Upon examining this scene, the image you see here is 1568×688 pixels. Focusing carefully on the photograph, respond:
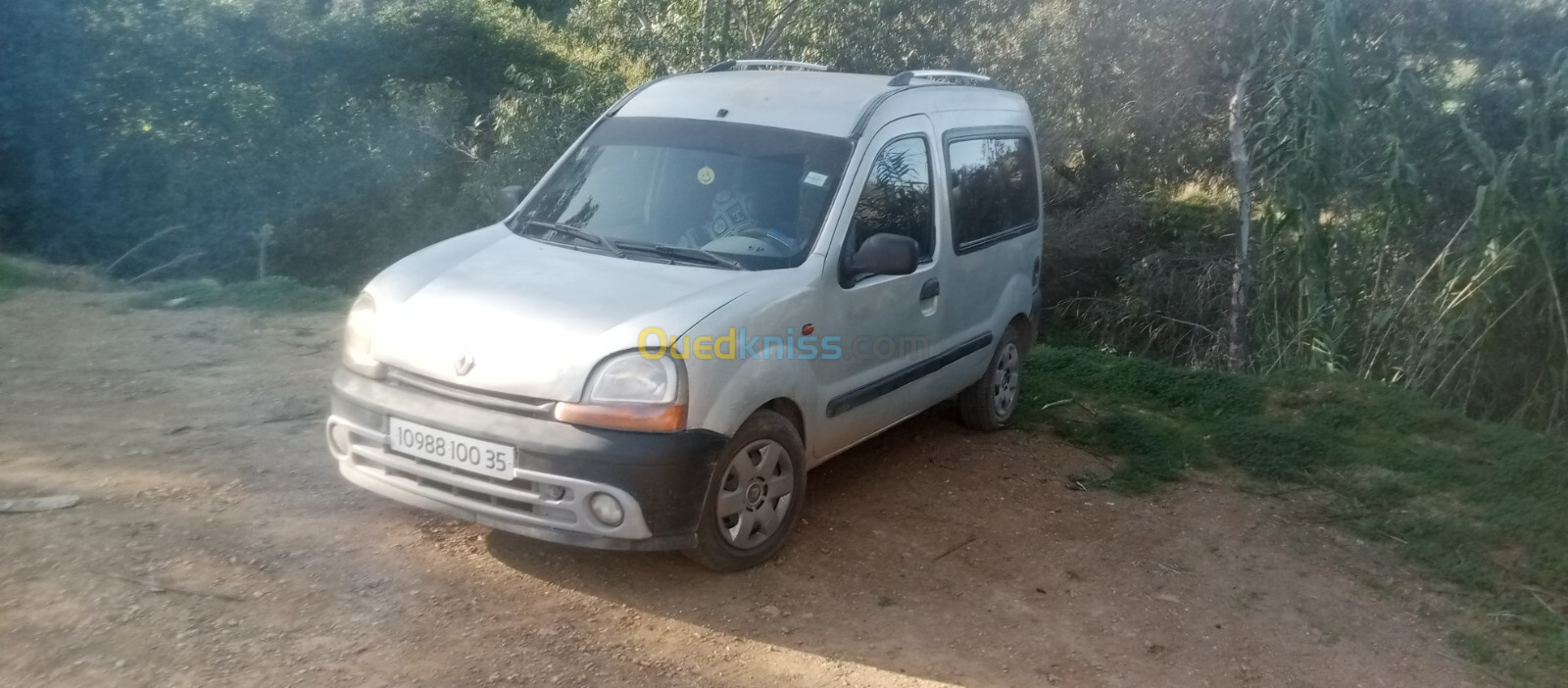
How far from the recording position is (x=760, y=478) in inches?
174

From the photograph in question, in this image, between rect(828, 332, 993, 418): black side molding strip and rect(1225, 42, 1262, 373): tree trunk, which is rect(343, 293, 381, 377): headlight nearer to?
rect(828, 332, 993, 418): black side molding strip

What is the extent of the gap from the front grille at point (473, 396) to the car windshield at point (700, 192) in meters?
0.92

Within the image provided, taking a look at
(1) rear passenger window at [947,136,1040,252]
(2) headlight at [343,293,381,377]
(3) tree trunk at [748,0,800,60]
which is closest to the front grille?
(2) headlight at [343,293,381,377]

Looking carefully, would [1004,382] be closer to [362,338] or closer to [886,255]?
[886,255]

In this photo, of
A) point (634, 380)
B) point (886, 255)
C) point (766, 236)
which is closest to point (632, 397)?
point (634, 380)

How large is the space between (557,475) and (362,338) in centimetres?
103

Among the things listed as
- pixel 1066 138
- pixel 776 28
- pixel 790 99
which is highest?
pixel 776 28

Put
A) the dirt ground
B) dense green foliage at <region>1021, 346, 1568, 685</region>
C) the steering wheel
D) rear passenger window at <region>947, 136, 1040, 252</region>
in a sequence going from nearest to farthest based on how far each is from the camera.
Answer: the dirt ground
the steering wheel
dense green foliage at <region>1021, 346, 1568, 685</region>
rear passenger window at <region>947, 136, 1040, 252</region>

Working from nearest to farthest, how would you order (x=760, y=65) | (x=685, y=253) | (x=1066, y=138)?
1. (x=685, y=253)
2. (x=760, y=65)
3. (x=1066, y=138)

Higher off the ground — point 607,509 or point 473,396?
point 473,396

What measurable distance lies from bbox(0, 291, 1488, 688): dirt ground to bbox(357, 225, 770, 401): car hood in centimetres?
79

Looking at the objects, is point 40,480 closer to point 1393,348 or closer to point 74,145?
point 1393,348

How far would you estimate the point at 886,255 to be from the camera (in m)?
4.62

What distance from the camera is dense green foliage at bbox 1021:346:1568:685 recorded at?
499 cm
